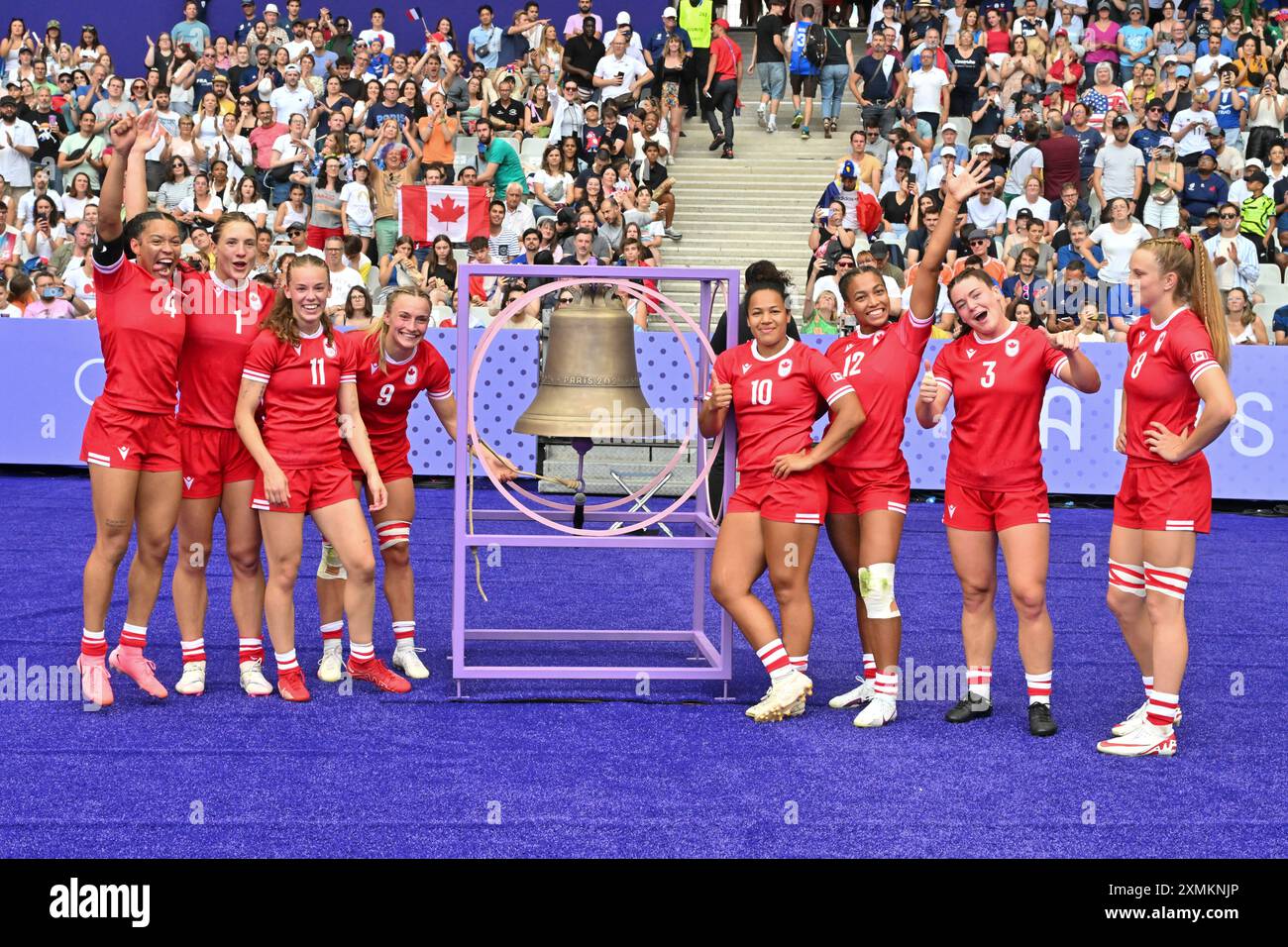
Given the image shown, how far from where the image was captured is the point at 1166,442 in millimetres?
5551

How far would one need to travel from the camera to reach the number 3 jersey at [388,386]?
256 inches

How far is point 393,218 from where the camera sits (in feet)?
55.0

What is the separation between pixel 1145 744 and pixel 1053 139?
1253 centimetres

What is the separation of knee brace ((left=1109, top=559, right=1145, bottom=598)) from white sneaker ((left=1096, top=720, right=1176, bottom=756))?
19.8 inches

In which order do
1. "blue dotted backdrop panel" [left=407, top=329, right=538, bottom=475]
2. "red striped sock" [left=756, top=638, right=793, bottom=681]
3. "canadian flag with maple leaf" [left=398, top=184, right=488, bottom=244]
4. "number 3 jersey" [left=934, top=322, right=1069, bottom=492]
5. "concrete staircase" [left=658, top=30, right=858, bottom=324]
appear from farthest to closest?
"concrete staircase" [left=658, top=30, right=858, bottom=324] → "canadian flag with maple leaf" [left=398, top=184, right=488, bottom=244] → "blue dotted backdrop panel" [left=407, top=329, right=538, bottom=475] → "red striped sock" [left=756, top=638, right=793, bottom=681] → "number 3 jersey" [left=934, top=322, right=1069, bottom=492]

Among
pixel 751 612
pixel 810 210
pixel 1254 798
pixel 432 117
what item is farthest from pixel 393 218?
pixel 1254 798

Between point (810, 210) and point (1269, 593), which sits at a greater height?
point (810, 210)

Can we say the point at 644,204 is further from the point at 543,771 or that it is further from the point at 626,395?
the point at 543,771

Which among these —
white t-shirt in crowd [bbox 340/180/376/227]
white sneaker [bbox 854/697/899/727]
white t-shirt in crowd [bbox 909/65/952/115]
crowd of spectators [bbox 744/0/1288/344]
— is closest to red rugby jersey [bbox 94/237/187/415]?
white sneaker [bbox 854/697/899/727]

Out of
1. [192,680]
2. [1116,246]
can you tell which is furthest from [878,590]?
[1116,246]

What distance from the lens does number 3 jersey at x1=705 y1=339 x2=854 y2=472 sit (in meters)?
6.23

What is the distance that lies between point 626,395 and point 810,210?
12.5m

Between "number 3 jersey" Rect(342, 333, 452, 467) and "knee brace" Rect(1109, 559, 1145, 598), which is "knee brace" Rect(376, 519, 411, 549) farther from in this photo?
"knee brace" Rect(1109, 559, 1145, 598)

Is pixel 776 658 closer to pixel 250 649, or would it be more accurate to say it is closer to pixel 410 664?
pixel 410 664
